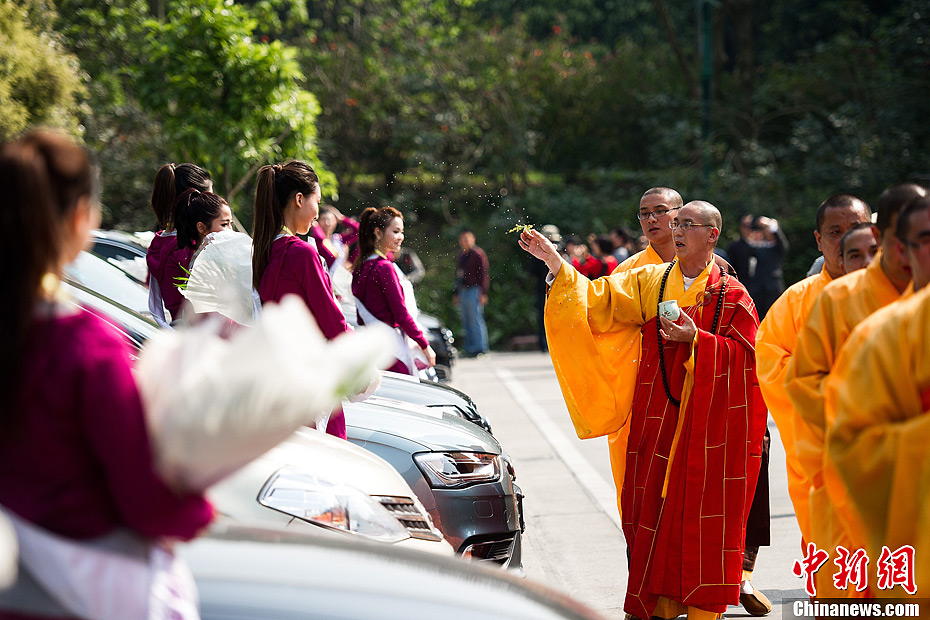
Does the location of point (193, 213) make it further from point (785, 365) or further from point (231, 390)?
point (231, 390)

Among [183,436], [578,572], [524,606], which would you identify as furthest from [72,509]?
[578,572]

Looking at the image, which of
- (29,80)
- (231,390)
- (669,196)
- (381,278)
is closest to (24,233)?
(231,390)

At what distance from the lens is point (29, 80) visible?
464 inches

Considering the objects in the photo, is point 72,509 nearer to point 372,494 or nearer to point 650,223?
point 372,494

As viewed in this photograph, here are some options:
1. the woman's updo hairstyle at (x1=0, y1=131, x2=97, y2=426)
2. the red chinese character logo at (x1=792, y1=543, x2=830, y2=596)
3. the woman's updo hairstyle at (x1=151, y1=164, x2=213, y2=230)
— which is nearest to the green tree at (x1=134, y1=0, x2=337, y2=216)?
the woman's updo hairstyle at (x1=151, y1=164, x2=213, y2=230)

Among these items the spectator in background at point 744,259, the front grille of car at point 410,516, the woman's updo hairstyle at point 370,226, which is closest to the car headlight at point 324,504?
the front grille of car at point 410,516

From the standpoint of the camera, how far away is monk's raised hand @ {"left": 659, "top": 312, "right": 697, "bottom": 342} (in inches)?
179

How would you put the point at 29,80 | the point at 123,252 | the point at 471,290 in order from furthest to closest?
the point at 471,290
the point at 29,80
the point at 123,252

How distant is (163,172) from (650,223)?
2.89 meters

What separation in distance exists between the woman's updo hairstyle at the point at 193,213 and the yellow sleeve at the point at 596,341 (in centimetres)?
193

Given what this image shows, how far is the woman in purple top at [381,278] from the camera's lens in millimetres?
6660

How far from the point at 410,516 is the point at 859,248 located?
6.40 feet

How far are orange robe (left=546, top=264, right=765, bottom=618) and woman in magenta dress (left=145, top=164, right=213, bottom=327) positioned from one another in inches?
86.5

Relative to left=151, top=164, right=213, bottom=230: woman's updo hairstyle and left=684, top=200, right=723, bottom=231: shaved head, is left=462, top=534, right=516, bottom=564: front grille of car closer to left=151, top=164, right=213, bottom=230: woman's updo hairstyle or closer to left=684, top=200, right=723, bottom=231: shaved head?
left=684, top=200, right=723, bottom=231: shaved head
